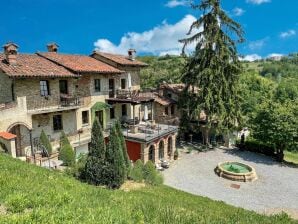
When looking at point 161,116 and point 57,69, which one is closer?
point 57,69

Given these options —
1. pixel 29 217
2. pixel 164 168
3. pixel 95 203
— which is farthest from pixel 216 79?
pixel 29 217

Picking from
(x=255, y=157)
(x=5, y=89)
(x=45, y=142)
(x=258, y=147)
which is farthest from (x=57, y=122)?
(x=258, y=147)

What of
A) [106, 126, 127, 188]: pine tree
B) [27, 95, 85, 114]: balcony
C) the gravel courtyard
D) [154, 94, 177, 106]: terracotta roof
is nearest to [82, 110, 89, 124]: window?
[27, 95, 85, 114]: balcony

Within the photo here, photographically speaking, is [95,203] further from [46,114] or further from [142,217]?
[46,114]

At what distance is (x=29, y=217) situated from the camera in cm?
579

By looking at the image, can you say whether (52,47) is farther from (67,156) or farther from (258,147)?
(258,147)

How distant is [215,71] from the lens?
30422mm

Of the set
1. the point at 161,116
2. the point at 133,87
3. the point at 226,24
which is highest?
the point at 226,24

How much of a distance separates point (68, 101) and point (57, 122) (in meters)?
2.12

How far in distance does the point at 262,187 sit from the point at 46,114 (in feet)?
62.9

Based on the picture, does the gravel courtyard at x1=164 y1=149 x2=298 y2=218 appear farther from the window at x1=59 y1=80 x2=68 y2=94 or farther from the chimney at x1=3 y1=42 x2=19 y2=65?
the chimney at x1=3 y1=42 x2=19 y2=65

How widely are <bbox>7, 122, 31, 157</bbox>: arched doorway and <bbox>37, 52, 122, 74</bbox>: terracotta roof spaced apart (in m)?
6.71

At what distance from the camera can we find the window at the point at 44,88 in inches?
834

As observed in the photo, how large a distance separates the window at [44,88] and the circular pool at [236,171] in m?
16.9
